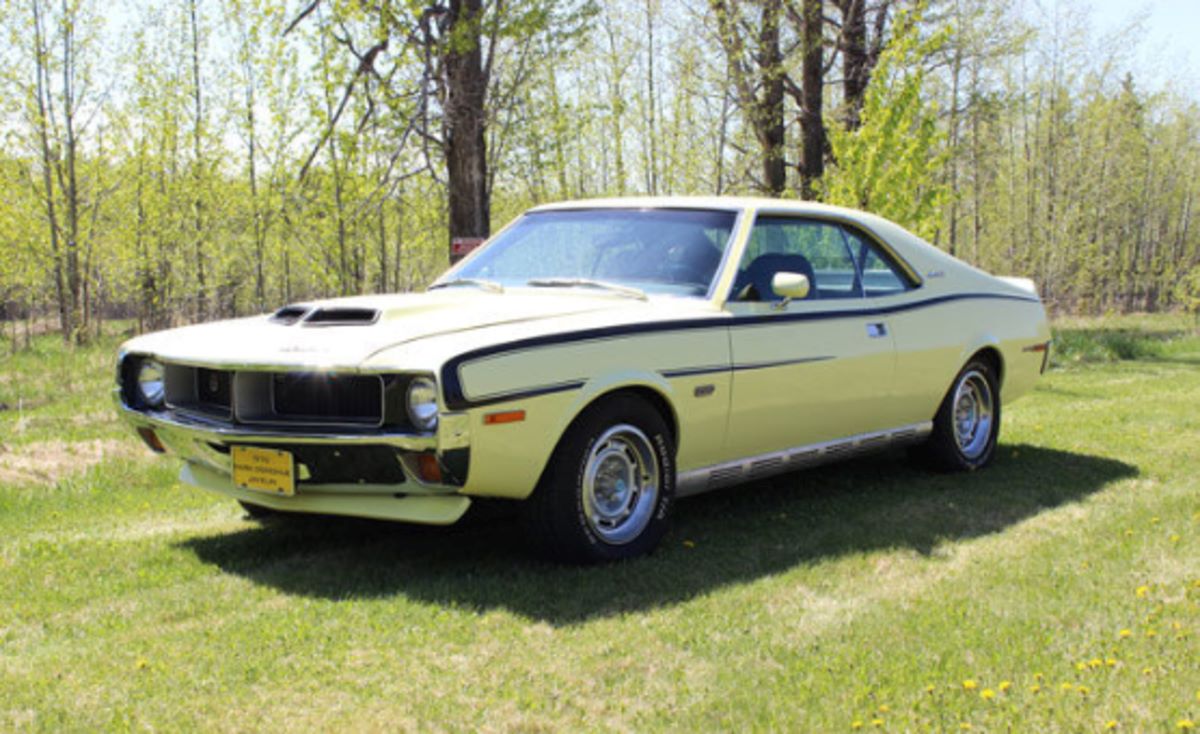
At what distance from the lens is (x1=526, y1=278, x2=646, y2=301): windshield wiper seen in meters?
5.14

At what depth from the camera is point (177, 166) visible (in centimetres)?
2261

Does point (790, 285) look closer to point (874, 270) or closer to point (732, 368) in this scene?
point (732, 368)

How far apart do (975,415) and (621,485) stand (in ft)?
10.4

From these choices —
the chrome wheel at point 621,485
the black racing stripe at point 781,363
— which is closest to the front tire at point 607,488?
the chrome wheel at point 621,485

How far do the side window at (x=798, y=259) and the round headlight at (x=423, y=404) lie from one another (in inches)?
68.3

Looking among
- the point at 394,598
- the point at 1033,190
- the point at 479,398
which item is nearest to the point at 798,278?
the point at 479,398

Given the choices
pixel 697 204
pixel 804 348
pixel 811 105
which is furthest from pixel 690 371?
pixel 811 105

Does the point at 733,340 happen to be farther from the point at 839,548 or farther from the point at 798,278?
the point at 839,548

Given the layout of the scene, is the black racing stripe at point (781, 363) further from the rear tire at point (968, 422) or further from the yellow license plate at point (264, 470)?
the yellow license plate at point (264, 470)

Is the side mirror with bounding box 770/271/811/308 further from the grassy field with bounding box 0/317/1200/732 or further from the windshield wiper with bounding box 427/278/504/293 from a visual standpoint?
the windshield wiper with bounding box 427/278/504/293

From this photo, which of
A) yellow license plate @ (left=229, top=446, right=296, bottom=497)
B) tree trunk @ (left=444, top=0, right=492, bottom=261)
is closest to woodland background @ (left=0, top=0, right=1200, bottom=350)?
tree trunk @ (left=444, top=0, right=492, bottom=261)

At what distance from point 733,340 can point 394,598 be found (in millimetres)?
1907

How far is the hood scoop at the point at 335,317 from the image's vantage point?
4.60 metres

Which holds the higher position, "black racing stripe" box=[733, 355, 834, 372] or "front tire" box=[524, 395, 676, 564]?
"black racing stripe" box=[733, 355, 834, 372]
